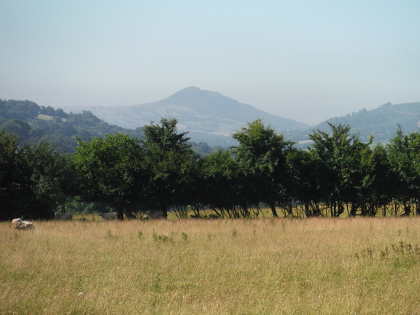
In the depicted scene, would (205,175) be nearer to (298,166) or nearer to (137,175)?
(137,175)

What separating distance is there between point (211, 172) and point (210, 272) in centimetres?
2404

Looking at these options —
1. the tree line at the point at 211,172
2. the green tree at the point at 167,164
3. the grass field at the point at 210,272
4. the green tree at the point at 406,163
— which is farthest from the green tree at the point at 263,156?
the grass field at the point at 210,272

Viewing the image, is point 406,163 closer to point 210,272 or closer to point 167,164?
point 167,164

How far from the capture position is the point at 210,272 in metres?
13.0

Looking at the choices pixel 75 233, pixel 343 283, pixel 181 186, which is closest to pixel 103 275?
pixel 343 283

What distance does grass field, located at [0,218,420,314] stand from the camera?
969 cm

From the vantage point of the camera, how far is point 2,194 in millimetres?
33562

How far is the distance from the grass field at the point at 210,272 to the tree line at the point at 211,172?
45.3 feet

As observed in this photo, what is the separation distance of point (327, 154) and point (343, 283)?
88.1 feet

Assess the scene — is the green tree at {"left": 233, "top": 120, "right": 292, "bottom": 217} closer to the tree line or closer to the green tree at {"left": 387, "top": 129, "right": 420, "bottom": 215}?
the tree line

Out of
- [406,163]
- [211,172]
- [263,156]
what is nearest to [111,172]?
[211,172]

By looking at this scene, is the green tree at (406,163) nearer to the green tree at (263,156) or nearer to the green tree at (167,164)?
the green tree at (263,156)

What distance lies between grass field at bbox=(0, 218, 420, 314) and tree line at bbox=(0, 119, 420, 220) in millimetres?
13793

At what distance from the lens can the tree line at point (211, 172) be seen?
3397 centimetres
